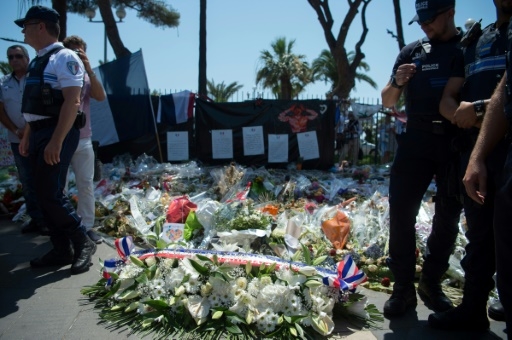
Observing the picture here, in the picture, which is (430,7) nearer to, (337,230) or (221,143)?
(337,230)

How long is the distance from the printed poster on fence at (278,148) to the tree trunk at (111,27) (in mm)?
5671

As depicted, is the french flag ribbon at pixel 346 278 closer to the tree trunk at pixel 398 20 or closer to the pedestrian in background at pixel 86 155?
the pedestrian in background at pixel 86 155

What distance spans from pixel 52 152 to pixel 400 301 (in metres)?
2.77

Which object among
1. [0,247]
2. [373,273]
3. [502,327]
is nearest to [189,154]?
[0,247]

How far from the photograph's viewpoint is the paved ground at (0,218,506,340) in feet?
8.04

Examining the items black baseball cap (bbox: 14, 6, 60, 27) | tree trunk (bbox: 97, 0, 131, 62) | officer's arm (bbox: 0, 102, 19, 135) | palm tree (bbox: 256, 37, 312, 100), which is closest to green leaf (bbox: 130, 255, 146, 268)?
black baseball cap (bbox: 14, 6, 60, 27)

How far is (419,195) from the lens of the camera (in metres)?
2.69

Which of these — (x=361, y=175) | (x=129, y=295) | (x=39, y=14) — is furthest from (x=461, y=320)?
(x=361, y=175)

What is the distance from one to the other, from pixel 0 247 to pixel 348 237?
3.57 meters

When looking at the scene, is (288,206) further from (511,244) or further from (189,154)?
(189,154)

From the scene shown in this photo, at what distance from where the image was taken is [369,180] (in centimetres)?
805

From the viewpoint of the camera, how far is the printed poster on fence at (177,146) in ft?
32.2

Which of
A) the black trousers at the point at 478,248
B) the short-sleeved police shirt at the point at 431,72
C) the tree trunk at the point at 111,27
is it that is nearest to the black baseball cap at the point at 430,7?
the short-sleeved police shirt at the point at 431,72

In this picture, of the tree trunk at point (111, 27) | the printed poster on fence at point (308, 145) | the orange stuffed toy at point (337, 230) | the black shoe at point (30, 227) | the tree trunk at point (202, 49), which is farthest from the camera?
the tree trunk at point (202, 49)
